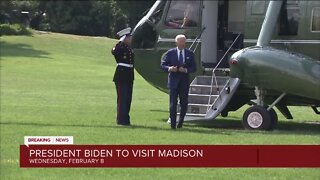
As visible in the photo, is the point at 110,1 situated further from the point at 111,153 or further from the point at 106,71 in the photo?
the point at 111,153

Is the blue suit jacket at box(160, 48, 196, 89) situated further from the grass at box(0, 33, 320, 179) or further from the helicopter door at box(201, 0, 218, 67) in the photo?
the helicopter door at box(201, 0, 218, 67)

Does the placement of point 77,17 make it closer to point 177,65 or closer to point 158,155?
point 177,65

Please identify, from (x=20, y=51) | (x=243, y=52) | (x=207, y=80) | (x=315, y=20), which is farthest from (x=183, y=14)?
(x=20, y=51)

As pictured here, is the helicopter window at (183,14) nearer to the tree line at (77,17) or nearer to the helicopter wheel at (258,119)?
the helicopter wheel at (258,119)

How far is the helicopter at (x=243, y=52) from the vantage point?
45.9 ft

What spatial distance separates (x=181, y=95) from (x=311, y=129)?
312 centimetres

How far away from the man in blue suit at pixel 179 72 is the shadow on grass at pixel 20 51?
36.9 metres

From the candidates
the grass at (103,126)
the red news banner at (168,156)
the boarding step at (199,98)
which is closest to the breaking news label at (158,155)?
the red news banner at (168,156)

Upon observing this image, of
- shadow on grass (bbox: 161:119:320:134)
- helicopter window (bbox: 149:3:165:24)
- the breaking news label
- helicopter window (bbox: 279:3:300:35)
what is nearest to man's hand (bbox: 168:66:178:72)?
shadow on grass (bbox: 161:119:320:134)

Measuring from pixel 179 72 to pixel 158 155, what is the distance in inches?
302

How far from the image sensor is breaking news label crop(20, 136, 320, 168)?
19.7ft

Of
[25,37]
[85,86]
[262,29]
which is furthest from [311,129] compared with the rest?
[25,37]

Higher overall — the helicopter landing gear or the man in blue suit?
the man in blue suit

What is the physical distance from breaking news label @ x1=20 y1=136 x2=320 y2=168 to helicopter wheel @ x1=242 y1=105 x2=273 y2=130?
802cm
